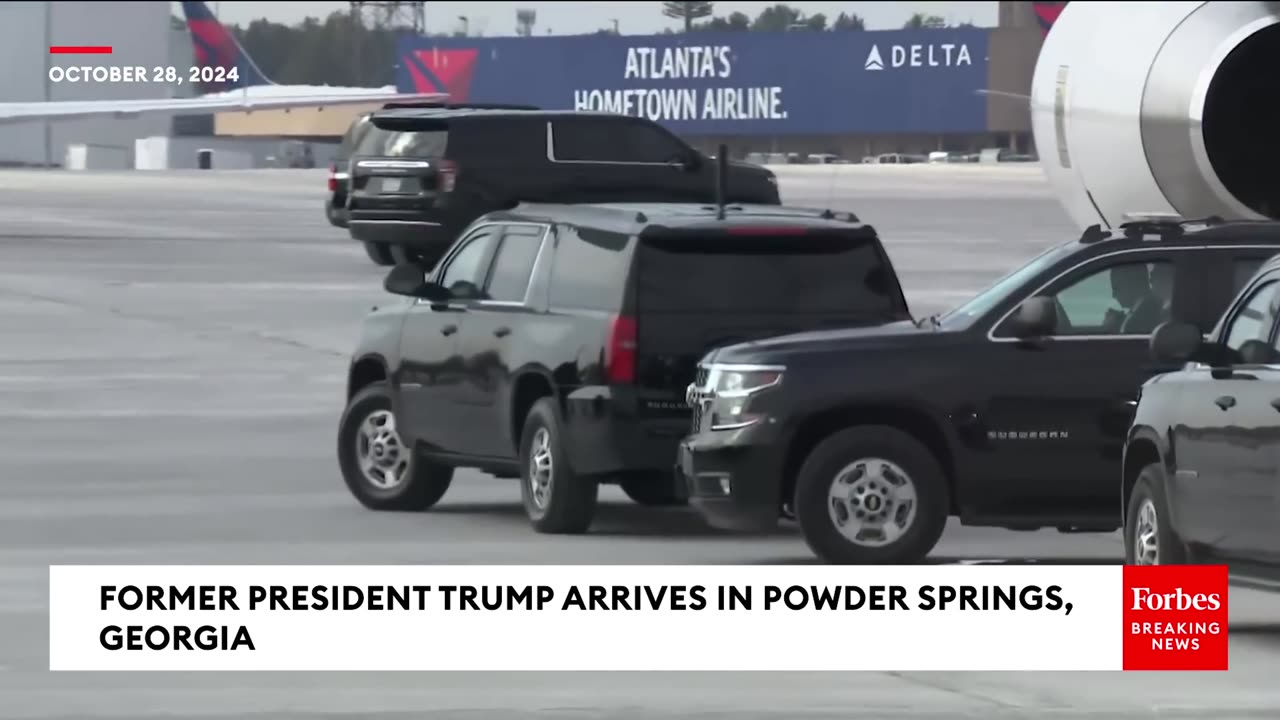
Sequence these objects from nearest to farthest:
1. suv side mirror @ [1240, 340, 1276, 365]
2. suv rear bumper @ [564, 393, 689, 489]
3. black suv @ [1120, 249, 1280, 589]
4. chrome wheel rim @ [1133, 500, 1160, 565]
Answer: black suv @ [1120, 249, 1280, 589] → suv side mirror @ [1240, 340, 1276, 365] → chrome wheel rim @ [1133, 500, 1160, 565] → suv rear bumper @ [564, 393, 689, 489]

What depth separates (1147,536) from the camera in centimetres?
1276

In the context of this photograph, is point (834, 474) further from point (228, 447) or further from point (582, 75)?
point (582, 75)

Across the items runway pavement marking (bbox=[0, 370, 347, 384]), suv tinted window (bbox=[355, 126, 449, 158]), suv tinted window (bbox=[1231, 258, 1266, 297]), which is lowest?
runway pavement marking (bbox=[0, 370, 347, 384])

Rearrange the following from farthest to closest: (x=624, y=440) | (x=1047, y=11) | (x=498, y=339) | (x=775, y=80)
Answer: (x=775, y=80) < (x=1047, y=11) < (x=498, y=339) < (x=624, y=440)

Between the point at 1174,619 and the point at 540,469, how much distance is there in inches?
216

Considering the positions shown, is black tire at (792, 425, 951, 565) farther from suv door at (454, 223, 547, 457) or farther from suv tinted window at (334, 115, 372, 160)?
suv tinted window at (334, 115, 372, 160)

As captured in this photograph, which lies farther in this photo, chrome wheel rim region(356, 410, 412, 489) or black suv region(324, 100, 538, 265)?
black suv region(324, 100, 538, 265)

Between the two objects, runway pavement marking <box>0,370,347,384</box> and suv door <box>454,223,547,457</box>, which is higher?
suv door <box>454,223,547,457</box>

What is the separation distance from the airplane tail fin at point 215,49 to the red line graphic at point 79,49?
14.7 metres

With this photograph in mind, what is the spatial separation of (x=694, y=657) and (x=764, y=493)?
10.4 feet

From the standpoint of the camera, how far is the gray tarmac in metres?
10.7

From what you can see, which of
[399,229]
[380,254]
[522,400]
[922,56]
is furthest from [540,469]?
[922,56]

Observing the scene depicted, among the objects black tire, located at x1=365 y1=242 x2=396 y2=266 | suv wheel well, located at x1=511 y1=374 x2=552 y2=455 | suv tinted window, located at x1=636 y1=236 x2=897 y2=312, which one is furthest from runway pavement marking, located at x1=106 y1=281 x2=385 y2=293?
suv tinted window, located at x1=636 y1=236 x2=897 y2=312

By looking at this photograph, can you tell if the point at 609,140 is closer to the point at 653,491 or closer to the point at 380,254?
the point at 380,254
